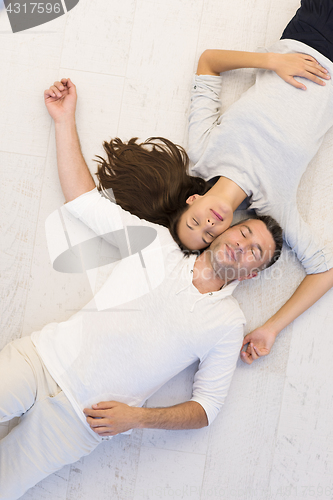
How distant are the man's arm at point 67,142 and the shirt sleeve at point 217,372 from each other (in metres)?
0.77

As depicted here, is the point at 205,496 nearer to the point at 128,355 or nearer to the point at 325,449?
the point at 325,449

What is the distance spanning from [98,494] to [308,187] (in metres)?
1.51

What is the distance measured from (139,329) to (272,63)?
1120 mm

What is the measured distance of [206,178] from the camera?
150cm

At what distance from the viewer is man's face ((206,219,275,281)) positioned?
132 centimetres

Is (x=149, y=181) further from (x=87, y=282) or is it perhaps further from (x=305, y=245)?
(x=305, y=245)

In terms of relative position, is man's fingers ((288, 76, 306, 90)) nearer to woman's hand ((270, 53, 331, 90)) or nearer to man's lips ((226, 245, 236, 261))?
woman's hand ((270, 53, 331, 90))

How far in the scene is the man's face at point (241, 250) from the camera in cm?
132

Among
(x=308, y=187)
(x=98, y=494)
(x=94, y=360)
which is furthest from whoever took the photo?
(x=308, y=187)

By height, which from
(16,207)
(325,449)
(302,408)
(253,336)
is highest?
(16,207)

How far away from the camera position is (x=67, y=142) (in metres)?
1.45

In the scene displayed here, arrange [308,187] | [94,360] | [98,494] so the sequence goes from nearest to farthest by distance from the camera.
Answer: [94,360] → [98,494] → [308,187]

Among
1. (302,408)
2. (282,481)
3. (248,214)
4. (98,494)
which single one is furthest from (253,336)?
(98,494)

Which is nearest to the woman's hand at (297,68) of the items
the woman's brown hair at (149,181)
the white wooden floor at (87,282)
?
the white wooden floor at (87,282)
